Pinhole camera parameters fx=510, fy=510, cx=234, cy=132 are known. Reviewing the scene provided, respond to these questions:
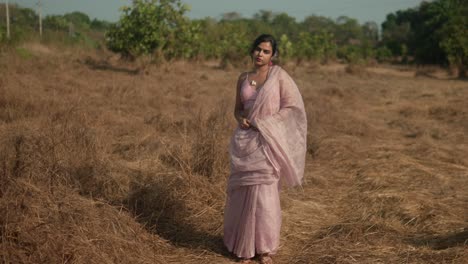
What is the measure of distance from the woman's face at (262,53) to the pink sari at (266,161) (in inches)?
3.1

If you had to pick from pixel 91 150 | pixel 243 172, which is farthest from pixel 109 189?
pixel 243 172

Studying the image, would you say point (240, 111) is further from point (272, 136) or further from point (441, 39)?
point (441, 39)

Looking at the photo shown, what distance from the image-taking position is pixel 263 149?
3303 millimetres

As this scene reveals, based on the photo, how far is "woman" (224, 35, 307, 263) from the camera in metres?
3.29

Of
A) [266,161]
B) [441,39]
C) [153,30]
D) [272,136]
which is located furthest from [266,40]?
[441,39]

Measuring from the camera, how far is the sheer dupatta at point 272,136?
3.28 m

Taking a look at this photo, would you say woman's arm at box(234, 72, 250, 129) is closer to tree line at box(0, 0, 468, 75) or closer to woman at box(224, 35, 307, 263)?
woman at box(224, 35, 307, 263)

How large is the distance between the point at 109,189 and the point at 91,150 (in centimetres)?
62

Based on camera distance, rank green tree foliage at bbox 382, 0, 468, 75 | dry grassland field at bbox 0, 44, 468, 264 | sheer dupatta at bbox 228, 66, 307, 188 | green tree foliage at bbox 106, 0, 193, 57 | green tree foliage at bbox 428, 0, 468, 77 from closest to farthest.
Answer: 1. dry grassland field at bbox 0, 44, 468, 264
2. sheer dupatta at bbox 228, 66, 307, 188
3. green tree foliage at bbox 106, 0, 193, 57
4. green tree foliage at bbox 428, 0, 468, 77
5. green tree foliage at bbox 382, 0, 468, 75

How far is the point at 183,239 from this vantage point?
3809 mm

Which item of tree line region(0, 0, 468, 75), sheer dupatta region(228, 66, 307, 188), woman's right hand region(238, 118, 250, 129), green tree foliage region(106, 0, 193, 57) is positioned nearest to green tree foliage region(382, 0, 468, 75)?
tree line region(0, 0, 468, 75)

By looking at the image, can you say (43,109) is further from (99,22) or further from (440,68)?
(99,22)

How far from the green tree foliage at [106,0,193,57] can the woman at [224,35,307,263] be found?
12048mm

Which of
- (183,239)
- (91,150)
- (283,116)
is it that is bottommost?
(183,239)
